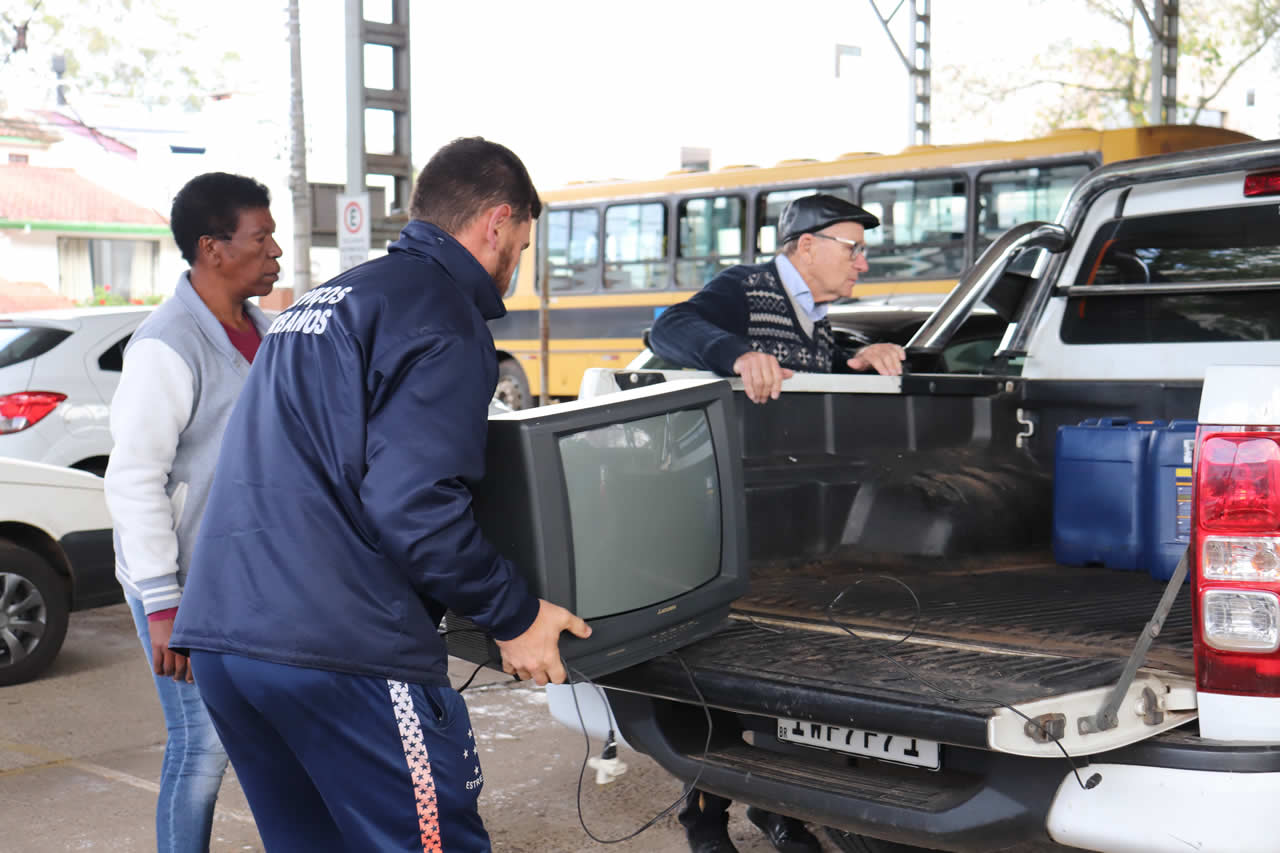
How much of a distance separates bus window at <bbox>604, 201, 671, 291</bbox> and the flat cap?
12102 millimetres

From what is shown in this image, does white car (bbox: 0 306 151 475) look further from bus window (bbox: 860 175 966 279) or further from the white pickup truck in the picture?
bus window (bbox: 860 175 966 279)

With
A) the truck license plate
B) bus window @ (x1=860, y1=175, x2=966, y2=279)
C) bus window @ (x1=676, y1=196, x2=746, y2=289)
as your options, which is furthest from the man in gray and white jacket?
bus window @ (x1=676, y1=196, x2=746, y2=289)

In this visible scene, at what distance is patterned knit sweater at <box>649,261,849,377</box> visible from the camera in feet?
13.8

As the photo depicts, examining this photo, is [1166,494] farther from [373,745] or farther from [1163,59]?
[1163,59]

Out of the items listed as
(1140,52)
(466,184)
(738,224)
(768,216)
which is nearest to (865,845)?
(466,184)

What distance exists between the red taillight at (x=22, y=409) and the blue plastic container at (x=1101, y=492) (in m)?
5.96

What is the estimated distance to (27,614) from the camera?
20.7ft

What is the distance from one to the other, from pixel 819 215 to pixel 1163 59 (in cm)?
1771

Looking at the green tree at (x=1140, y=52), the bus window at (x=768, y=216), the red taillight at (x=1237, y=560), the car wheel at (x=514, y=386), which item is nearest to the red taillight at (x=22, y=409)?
the red taillight at (x=1237, y=560)

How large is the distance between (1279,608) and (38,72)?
154 feet

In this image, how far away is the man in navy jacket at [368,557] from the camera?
226 cm

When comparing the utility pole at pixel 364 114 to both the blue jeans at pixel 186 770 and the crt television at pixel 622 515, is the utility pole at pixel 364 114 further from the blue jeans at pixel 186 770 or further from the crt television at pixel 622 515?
the crt television at pixel 622 515

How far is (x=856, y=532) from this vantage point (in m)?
4.05

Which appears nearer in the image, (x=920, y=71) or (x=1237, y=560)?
(x=1237, y=560)
